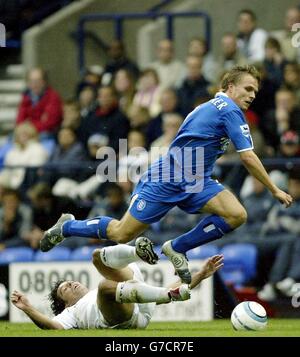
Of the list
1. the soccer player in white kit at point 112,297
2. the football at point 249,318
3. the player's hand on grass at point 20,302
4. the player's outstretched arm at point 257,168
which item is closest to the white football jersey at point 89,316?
the soccer player in white kit at point 112,297

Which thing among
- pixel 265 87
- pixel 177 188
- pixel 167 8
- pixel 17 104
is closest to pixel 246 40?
pixel 265 87

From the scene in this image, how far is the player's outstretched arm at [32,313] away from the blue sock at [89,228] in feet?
2.87

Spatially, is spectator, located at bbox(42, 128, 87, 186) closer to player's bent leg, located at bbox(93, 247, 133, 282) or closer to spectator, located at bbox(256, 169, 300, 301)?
spectator, located at bbox(256, 169, 300, 301)

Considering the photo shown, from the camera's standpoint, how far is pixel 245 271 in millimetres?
14492

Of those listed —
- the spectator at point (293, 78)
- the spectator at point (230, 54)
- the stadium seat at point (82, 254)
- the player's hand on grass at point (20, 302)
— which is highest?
the spectator at point (230, 54)

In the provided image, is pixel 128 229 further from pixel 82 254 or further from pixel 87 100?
pixel 87 100

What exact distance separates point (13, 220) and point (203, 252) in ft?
9.30

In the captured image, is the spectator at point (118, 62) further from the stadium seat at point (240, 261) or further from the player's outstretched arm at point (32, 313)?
the player's outstretched arm at point (32, 313)

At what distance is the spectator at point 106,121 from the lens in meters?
16.8

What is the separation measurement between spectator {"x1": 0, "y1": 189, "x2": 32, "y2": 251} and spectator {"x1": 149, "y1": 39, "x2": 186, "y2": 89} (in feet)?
8.44

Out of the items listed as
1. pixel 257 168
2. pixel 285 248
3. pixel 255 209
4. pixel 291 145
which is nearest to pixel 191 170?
pixel 257 168

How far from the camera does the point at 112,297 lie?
35.2 ft

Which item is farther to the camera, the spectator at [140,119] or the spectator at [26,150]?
the spectator at [26,150]

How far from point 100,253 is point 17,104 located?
9.37 metres
